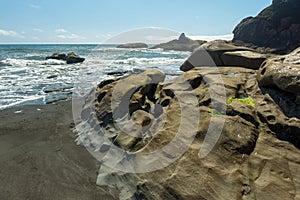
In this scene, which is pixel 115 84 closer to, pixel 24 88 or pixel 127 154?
pixel 127 154

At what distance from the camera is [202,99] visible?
5566 millimetres

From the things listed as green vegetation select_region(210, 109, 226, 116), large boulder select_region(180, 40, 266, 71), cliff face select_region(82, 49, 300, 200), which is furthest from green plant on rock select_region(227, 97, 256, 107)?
large boulder select_region(180, 40, 266, 71)

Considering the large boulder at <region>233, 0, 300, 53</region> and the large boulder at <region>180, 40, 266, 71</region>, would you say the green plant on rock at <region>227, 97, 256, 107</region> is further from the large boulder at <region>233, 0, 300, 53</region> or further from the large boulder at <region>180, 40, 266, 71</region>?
the large boulder at <region>233, 0, 300, 53</region>

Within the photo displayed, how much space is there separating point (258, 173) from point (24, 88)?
46.0 ft

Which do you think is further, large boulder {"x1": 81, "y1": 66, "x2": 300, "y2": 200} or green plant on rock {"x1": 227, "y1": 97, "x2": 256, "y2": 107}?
green plant on rock {"x1": 227, "y1": 97, "x2": 256, "y2": 107}

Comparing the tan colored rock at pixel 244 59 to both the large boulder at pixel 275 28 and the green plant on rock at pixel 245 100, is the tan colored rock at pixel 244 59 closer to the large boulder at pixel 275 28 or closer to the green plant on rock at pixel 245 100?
the green plant on rock at pixel 245 100

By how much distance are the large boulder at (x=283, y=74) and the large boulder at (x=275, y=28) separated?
88.4 ft

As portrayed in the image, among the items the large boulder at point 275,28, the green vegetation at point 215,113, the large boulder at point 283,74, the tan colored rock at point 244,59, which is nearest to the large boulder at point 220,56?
the tan colored rock at point 244,59

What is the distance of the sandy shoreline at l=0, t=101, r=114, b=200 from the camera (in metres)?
4.41

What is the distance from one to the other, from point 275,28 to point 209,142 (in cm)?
3325

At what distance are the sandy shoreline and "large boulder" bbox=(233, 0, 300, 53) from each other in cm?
2818

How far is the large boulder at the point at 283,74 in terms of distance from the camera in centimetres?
466

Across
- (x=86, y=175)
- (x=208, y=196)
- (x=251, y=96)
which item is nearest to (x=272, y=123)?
(x=251, y=96)

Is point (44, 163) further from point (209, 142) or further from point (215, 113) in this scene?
point (215, 113)
